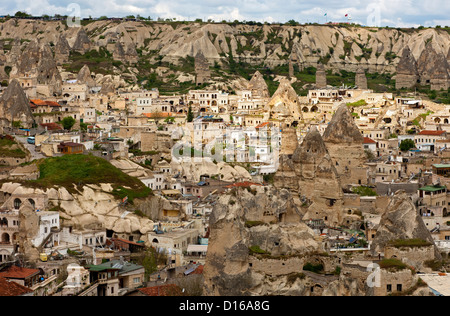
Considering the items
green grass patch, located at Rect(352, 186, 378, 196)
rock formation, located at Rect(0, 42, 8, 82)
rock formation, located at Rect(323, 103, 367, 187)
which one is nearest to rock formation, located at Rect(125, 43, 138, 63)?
rock formation, located at Rect(0, 42, 8, 82)

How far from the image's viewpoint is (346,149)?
59.4 m

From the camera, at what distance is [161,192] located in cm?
5459

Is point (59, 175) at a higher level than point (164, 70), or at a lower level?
lower

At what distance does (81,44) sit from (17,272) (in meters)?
86.9

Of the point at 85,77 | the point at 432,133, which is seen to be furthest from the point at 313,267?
→ the point at 85,77

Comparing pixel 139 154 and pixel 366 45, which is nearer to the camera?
pixel 139 154

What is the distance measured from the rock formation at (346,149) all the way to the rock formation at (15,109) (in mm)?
21449

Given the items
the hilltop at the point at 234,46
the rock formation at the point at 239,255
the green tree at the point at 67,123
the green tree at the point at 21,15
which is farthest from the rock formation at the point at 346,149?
the green tree at the point at 21,15

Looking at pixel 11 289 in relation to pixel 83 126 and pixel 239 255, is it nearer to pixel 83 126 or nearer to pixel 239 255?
pixel 239 255

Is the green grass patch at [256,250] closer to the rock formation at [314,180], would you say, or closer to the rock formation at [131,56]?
the rock formation at [314,180]

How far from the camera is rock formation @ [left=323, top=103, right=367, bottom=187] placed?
58.2 m

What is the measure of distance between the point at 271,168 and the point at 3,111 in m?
19.8
